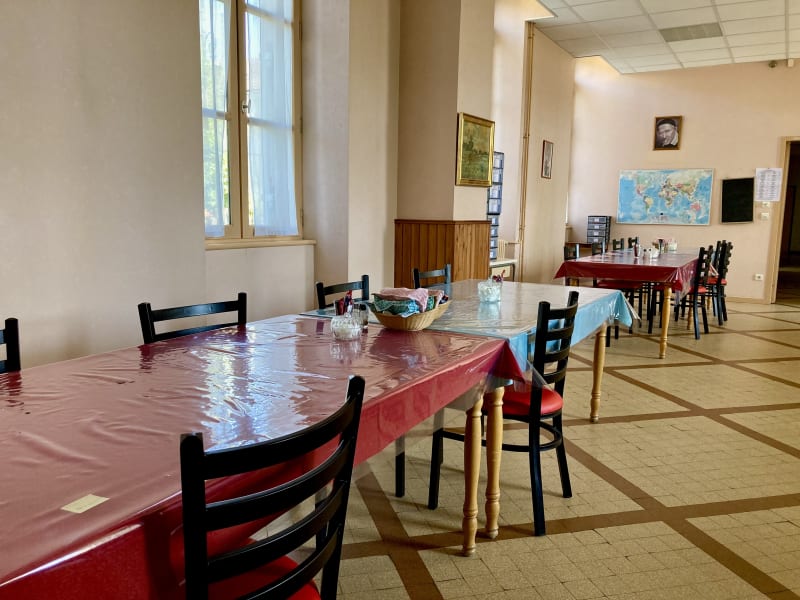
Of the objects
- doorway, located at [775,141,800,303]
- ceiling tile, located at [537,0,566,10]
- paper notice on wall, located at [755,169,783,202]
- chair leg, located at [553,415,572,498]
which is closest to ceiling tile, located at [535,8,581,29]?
ceiling tile, located at [537,0,566,10]

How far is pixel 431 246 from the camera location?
17.3 ft

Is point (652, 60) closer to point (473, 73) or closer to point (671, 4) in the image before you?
point (671, 4)

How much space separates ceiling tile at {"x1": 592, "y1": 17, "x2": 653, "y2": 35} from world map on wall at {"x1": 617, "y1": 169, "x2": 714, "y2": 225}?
2.66 metres

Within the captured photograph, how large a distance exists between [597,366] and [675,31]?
5.55 metres

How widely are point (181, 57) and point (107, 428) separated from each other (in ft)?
8.46

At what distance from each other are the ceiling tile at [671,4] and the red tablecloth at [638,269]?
262 centimetres

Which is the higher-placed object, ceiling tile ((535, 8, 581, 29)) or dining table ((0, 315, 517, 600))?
ceiling tile ((535, 8, 581, 29))

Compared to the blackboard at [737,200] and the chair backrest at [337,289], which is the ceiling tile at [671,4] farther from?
the chair backrest at [337,289]

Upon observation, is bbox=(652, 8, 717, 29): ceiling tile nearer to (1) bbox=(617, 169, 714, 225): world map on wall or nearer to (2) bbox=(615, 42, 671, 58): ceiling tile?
(2) bbox=(615, 42, 671, 58): ceiling tile

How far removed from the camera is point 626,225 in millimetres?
9578

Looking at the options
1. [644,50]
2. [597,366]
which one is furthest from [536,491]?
[644,50]

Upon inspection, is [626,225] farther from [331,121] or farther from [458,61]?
[331,121]

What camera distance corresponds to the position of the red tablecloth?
5.28m

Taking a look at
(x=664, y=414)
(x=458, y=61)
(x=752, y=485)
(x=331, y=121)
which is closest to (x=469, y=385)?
(x=752, y=485)
